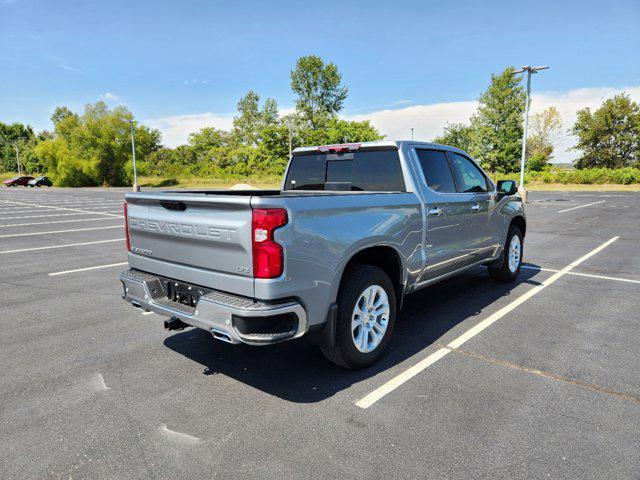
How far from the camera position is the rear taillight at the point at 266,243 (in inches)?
105

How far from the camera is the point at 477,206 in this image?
507 cm

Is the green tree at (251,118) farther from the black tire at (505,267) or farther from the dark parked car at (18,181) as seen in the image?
the black tire at (505,267)

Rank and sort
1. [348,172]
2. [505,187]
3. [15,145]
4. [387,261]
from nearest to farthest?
[387,261]
[348,172]
[505,187]
[15,145]

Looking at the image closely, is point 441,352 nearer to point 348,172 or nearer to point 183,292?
point 348,172

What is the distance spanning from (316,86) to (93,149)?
30259 mm

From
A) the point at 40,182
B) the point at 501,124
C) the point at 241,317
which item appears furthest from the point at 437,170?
the point at 40,182

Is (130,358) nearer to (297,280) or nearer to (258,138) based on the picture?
(297,280)

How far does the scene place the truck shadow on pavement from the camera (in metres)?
3.31

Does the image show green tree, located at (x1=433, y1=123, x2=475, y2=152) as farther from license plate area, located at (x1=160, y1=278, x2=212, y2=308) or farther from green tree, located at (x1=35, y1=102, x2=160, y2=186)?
license plate area, located at (x1=160, y1=278, x2=212, y2=308)

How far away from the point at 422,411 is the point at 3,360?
11.8 ft

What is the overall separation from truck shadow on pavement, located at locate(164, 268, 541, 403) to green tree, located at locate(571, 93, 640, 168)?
6231cm

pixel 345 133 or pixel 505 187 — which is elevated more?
pixel 345 133

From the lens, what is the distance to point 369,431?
270cm

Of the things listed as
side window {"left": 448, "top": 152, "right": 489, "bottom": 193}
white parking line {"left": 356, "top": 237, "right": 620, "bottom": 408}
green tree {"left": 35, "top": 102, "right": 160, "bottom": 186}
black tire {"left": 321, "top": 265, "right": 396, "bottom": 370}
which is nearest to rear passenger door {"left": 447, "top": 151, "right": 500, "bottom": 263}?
side window {"left": 448, "top": 152, "right": 489, "bottom": 193}
